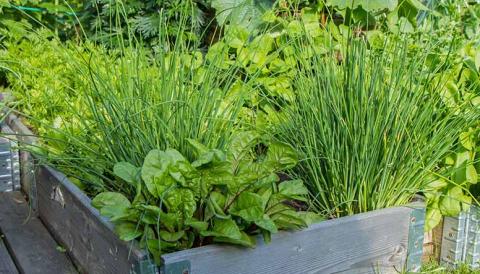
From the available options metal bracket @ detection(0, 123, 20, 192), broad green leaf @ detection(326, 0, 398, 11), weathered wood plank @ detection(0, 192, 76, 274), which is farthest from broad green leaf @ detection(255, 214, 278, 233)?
metal bracket @ detection(0, 123, 20, 192)

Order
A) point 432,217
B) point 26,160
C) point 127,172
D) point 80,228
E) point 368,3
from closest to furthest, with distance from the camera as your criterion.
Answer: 1. point 127,172
2. point 80,228
3. point 432,217
4. point 368,3
5. point 26,160

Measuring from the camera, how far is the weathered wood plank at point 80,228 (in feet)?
5.36

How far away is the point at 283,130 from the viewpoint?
2.06 m

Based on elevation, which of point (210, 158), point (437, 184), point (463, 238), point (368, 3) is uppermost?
point (368, 3)

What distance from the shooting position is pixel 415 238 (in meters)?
2.04

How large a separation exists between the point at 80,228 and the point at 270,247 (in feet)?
2.19

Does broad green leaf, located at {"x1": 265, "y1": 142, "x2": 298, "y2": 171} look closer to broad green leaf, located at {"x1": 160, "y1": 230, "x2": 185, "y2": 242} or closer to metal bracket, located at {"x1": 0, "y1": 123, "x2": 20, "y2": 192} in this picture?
broad green leaf, located at {"x1": 160, "y1": 230, "x2": 185, "y2": 242}

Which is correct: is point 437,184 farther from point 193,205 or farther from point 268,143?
point 193,205

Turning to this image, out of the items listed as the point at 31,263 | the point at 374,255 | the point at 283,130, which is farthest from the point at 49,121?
the point at 374,255

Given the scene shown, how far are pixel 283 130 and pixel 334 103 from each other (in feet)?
0.78

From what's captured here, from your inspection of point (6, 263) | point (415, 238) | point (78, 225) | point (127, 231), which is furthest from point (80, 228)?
point (415, 238)

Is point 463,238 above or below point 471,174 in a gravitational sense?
below

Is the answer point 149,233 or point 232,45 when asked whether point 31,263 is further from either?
point 232,45

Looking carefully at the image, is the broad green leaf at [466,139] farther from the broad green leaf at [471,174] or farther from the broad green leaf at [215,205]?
the broad green leaf at [215,205]
